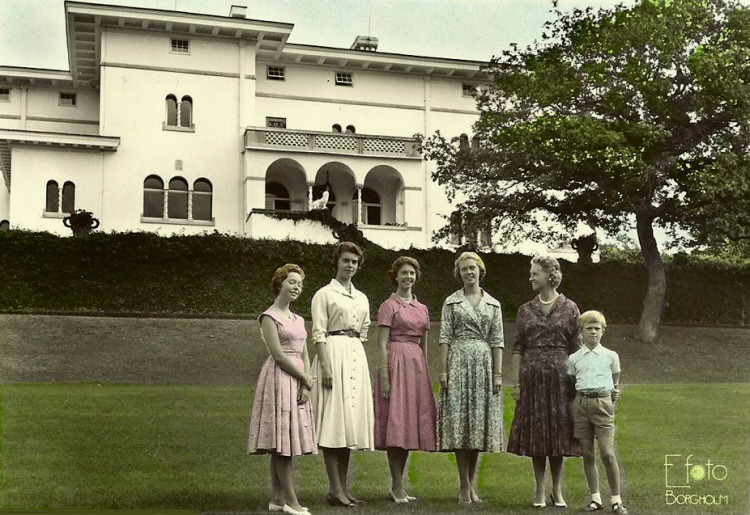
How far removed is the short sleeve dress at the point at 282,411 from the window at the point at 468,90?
43.5ft

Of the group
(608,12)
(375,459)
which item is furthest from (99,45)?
(375,459)

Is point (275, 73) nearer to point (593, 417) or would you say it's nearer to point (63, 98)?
point (63, 98)

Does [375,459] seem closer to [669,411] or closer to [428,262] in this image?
[669,411]

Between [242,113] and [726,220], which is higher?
[242,113]

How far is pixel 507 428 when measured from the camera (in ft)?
34.8

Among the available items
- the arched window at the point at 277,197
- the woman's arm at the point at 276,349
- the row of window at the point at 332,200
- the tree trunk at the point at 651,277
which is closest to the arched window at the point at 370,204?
the row of window at the point at 332,200

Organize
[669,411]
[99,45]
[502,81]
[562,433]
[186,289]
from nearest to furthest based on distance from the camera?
[562,433], [669,411], [186,289], [502,81], [99,45]

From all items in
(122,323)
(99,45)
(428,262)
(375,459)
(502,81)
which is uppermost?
(99,45)

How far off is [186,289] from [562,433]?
29.3ft

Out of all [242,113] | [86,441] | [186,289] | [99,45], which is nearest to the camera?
[86,441]

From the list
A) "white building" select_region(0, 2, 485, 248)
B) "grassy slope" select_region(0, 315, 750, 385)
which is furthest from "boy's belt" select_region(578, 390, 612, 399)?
"white building" select_region(0, 2, 485, 248)

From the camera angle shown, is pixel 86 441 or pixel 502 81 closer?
pixel 86 441

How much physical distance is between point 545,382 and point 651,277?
9435 millimetres

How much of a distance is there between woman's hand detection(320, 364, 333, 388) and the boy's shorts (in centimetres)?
177
